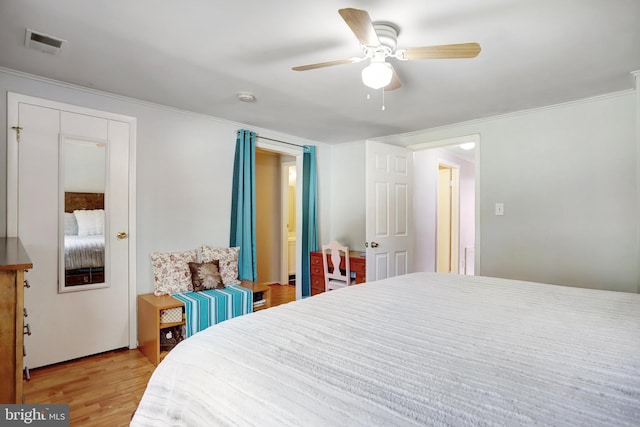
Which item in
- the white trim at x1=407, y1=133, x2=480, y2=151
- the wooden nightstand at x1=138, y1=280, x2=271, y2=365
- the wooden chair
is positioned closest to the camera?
the wooden nightstand at x1=138, y1=280, x2=271, y2=365

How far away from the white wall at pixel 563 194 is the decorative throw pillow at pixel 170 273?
2.99m

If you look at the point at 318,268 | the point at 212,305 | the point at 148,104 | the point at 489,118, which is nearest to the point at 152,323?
the point at 212,305

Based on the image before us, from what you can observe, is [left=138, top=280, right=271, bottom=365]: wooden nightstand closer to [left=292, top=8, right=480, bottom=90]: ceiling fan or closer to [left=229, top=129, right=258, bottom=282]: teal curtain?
[left=229, top=129, right=258, bottom=282]: teal curtain

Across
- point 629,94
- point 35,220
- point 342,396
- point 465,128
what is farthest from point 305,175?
point 342,396

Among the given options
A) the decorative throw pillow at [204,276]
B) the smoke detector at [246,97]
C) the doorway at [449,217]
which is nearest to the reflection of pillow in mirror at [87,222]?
the decorative throw pillow at [204,276]

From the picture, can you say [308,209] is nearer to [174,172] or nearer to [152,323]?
[174,172]

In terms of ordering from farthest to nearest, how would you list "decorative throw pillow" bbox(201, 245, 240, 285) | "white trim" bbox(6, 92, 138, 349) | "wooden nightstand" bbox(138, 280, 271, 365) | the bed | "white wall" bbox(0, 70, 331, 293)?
"decorative throw pillow" bbox(201, 245, 240, 285)
"white wall" bbox(0, 70, 331, 293)
"wooden nightstand" bbox(138, 280, 271, 365)
"white trim" bbox(6, 92, 138, 349)
the bed

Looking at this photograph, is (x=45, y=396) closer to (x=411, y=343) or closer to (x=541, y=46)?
(x=411, y=343)

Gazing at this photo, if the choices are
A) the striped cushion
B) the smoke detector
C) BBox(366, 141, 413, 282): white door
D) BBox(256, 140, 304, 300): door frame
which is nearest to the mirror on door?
the striped cushion

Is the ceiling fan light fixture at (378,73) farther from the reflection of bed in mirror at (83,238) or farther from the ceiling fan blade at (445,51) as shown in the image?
the reflection of bed in mirror at (83,238)

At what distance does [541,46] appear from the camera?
1962 mm

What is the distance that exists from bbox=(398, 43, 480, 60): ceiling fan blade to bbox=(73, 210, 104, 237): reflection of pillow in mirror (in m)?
2.68

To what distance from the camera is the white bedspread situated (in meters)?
2.63

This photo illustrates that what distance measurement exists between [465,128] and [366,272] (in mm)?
1910
